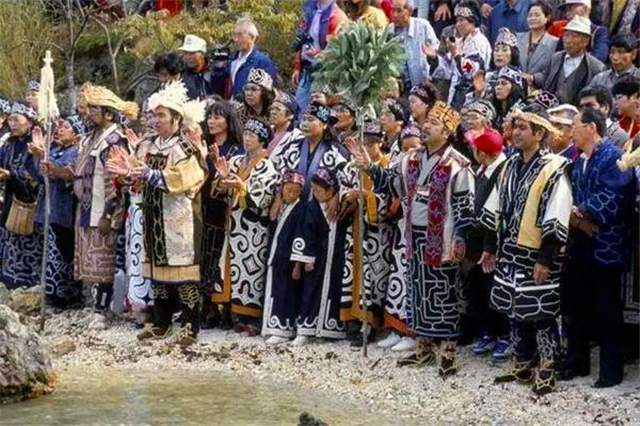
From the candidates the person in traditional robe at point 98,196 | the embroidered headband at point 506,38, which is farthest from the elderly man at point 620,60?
the person in traditional robe at point 98,196

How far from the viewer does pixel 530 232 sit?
9914 mm

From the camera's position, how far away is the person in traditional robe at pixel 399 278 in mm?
11391

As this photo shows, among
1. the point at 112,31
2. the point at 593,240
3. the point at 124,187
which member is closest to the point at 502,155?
the point at 593,240

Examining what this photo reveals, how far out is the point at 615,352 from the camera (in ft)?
32.6

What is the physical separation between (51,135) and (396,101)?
3.44 metres

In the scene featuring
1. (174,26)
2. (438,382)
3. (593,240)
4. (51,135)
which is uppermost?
(174,26)

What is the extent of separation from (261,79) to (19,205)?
2.83 metres

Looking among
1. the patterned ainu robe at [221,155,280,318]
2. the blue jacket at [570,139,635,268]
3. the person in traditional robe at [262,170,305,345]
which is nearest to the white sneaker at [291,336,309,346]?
the person in traditional robe at [262,170,305,345]

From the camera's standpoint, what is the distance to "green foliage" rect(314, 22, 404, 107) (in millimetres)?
11180

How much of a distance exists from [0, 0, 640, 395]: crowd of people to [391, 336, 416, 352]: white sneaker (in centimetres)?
2

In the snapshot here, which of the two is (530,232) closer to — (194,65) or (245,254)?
(245,254)

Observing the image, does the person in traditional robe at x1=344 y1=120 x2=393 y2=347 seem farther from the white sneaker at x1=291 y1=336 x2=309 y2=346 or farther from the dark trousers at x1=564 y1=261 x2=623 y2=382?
the dark trousers at x1=564 y1=261 x2=623 y2=382

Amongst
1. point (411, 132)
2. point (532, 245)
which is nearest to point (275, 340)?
point (411, 132)

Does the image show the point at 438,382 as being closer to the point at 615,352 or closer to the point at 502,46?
the point at 615,352
